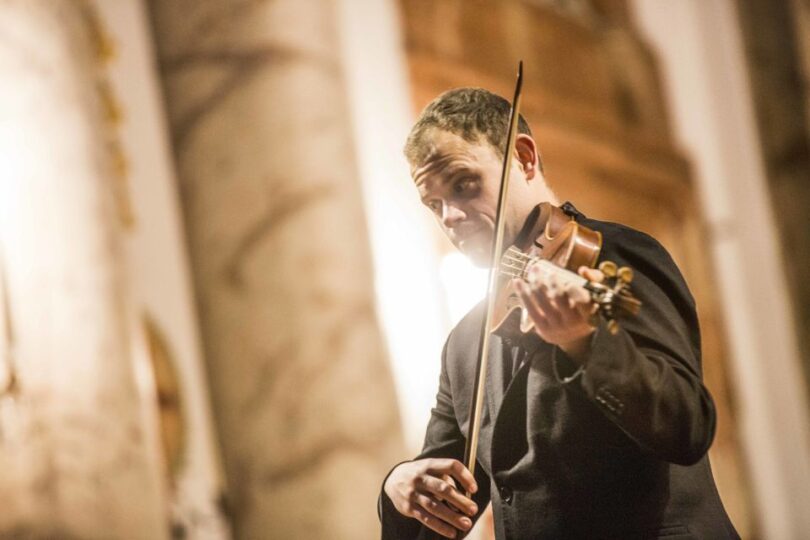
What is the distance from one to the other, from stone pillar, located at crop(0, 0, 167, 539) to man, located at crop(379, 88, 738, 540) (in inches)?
42.0

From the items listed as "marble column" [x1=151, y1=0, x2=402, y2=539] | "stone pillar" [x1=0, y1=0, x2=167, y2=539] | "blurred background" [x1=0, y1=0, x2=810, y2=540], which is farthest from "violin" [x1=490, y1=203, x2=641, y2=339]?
"marble column" [x1=151, y1=0, x2=402, y2=539]

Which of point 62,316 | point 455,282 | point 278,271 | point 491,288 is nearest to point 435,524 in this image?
point 491,288

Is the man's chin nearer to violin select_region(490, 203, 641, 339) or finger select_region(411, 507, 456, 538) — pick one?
violin select_region(490, 203, 641, 339)

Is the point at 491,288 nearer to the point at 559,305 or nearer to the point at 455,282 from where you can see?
the point at 559,305

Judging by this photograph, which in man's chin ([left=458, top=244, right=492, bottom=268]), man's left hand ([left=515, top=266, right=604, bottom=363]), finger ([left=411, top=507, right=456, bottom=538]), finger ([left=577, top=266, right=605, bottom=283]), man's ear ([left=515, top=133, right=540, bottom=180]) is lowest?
finger ([left=411, top=507, right=456, bottom=538])

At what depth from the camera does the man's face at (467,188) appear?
1.03m

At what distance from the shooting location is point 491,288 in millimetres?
982

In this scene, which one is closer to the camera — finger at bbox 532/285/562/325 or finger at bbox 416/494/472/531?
finger at bbox 532/285/562/325

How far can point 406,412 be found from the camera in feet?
7.98

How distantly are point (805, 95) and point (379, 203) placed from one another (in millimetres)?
2989

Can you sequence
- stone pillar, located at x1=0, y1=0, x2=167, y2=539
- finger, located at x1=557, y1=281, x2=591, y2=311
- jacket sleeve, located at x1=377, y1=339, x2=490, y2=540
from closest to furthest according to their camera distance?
finger, located at x1=557, y1=281, x2=591, y2=311, jacket sleeve, located at x1=377, y1=339, x2=490, y2=540, stone pillar, located at x1=0, y1=0, x2=167, y2=539

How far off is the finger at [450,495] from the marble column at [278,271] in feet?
4.57

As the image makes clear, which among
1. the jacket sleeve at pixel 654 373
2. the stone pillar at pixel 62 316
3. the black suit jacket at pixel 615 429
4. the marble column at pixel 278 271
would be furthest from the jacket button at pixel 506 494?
the marble column at pixel 278 271

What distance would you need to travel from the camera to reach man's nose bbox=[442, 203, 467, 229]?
104cm
